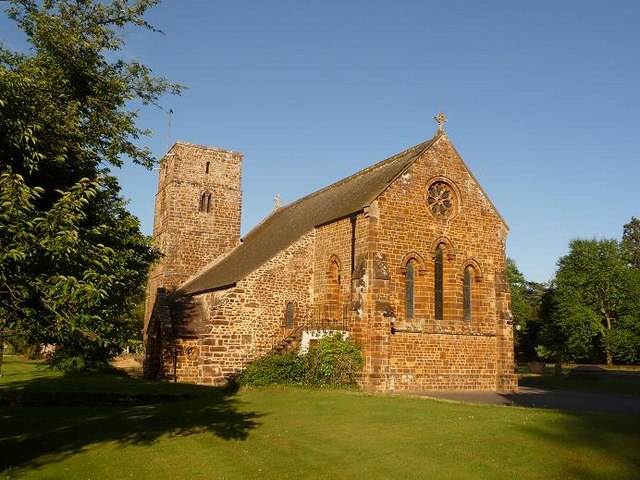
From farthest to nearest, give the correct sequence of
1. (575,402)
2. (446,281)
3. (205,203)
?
(205,203) → (446,281) → (575,402)

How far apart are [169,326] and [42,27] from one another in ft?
63.2

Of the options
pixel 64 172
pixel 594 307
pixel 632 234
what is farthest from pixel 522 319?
pixel 64 172

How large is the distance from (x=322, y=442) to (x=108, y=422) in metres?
6.78

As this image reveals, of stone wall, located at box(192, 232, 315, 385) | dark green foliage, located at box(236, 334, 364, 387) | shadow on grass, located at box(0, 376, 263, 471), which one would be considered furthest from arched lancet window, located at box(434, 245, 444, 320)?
shadow on grass, located at box(0, 376, 263, 471)

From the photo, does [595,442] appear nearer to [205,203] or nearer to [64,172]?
[64,172]

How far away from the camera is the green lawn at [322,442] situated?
9.78 metres

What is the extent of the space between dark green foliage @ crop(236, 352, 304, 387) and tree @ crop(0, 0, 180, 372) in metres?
9.37

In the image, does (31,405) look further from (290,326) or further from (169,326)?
(290,326)

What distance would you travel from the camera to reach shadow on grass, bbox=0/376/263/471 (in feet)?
39.9

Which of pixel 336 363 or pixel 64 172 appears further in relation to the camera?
pixel 336 363

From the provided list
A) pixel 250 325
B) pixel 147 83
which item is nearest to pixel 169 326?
pixel 250 325

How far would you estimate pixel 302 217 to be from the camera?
3231cm

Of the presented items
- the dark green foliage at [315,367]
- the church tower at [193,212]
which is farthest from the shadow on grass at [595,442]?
the church tower at [193,212]

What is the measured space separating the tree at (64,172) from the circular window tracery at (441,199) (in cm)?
1461
